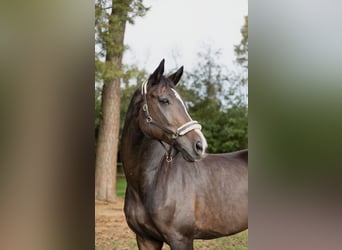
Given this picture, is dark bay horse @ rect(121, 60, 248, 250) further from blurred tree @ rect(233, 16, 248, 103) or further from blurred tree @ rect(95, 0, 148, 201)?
blurred tree @ rect(233, 16, 248, 103)

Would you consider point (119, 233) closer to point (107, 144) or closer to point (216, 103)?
point (107, 144)

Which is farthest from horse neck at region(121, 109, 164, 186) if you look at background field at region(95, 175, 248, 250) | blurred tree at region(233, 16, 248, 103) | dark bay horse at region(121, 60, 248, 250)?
blurred tree at region(233, 16, 248, 103)

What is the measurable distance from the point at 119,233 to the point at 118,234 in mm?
12

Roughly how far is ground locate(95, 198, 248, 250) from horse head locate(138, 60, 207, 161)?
608 mm

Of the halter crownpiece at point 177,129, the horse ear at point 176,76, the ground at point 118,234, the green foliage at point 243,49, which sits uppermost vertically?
the green foliage at point 243,49

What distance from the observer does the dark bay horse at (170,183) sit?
358cm

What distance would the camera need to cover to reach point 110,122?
3.71 metres

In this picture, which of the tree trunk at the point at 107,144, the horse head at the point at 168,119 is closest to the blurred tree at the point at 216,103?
the horse head at the point at 168,119

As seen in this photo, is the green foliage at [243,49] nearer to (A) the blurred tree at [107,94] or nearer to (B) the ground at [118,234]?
(A) the blurred tree at [107,94]

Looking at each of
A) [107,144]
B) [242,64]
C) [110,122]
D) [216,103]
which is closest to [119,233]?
[107,144]
